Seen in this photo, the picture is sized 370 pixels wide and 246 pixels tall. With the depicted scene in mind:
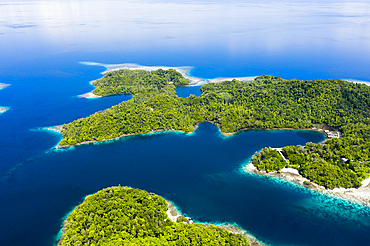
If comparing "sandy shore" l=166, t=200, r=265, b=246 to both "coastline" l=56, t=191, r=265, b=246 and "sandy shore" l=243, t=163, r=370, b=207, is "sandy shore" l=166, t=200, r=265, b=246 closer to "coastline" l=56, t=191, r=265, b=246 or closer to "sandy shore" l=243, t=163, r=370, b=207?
"coastline" l=56, t=191, r=265, b=246

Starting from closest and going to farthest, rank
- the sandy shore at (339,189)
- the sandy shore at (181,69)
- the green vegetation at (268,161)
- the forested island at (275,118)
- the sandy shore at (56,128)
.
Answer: the sandy shore at (339,189) → the forested island at (275,118) → the green vegetation at (268,161) → the sandy shore at (56,128) → the sandy shore at (181,69)

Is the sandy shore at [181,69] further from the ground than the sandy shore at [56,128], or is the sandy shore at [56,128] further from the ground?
the sandy shore at [181,69]

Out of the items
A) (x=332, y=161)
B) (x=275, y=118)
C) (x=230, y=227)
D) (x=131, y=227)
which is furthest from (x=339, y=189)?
(x=131, y=227)

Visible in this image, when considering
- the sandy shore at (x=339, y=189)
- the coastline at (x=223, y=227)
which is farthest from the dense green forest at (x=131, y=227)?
the sandy shore at (x=339, y=189)

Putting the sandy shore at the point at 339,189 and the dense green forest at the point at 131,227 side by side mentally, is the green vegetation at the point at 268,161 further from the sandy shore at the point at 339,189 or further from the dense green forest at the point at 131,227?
the dense green forest at the point at 131,227

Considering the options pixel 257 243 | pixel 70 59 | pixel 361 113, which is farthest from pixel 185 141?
pixel 70 59

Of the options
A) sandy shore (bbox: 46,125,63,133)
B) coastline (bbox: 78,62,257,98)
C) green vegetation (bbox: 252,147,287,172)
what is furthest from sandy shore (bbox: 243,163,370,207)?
coastline (bbox: 78,62,257,98)

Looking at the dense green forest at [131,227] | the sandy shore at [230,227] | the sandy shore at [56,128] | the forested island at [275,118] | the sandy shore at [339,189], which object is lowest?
the sandy shore at [230,227]
